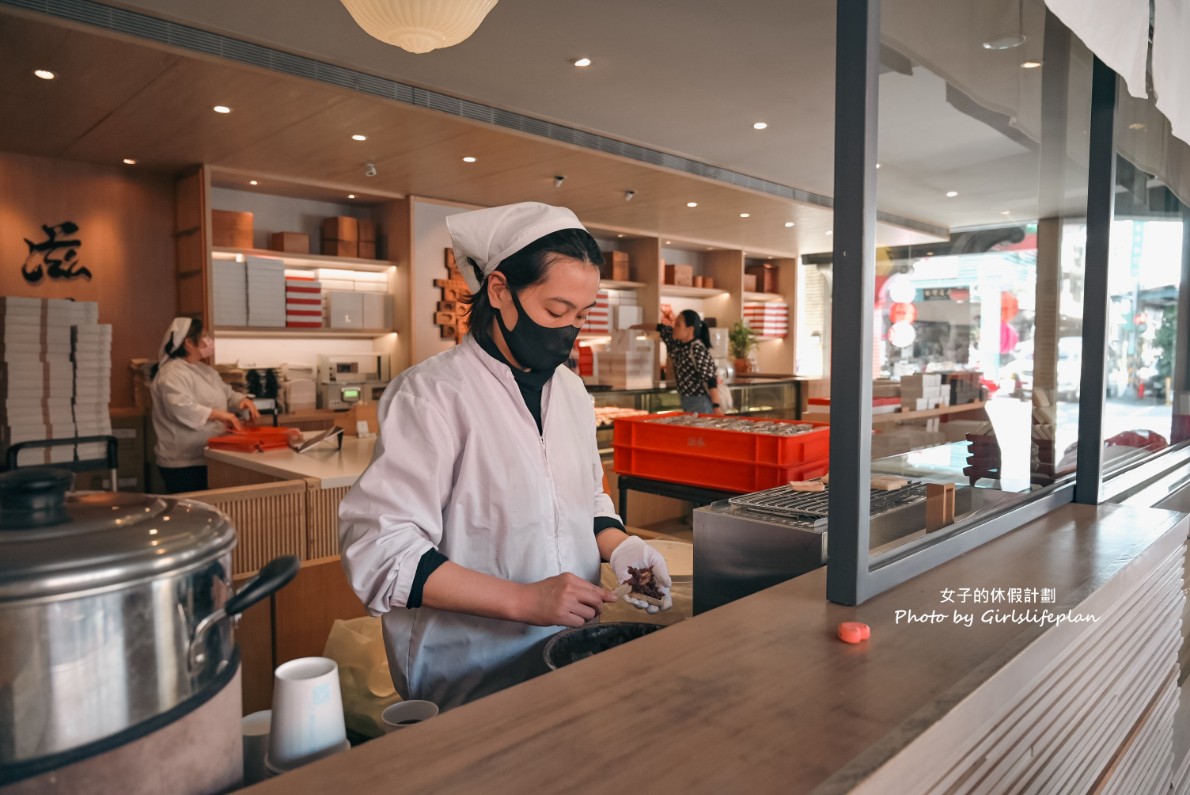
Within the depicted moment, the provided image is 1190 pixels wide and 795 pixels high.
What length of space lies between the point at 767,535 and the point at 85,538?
1197 mm

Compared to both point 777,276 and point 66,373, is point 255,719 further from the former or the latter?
point 777,276

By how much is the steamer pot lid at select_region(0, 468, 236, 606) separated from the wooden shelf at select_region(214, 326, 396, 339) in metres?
5.56

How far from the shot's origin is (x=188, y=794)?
2.19 ft

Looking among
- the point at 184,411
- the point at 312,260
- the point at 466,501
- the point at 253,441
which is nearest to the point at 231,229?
the point at 312,260

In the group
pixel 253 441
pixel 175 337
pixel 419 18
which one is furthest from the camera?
pixel 175 337

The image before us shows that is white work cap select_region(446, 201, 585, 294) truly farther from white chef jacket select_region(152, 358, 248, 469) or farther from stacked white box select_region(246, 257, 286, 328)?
stacked white box select_region(246, 257, 286, 328)

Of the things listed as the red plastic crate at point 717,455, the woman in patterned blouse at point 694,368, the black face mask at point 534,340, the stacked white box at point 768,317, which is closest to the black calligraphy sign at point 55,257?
the woman in patterned blouse at point 694,368

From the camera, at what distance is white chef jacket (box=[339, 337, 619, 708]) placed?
136 centimetres

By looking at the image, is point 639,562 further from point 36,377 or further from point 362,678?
point 36,377

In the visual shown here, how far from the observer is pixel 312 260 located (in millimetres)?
6285

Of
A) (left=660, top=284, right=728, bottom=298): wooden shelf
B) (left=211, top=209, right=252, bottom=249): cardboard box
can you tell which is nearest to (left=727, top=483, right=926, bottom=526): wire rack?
(left=211, top=209, right=252, bottom=249): cardboard box

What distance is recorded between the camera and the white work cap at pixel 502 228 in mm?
1446

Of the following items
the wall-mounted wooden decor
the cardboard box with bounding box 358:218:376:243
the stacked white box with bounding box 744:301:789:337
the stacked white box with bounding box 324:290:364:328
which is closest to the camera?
the stacked white box with bounding box 324:290:364:328

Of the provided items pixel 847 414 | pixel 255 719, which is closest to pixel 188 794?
pixel 255 719
